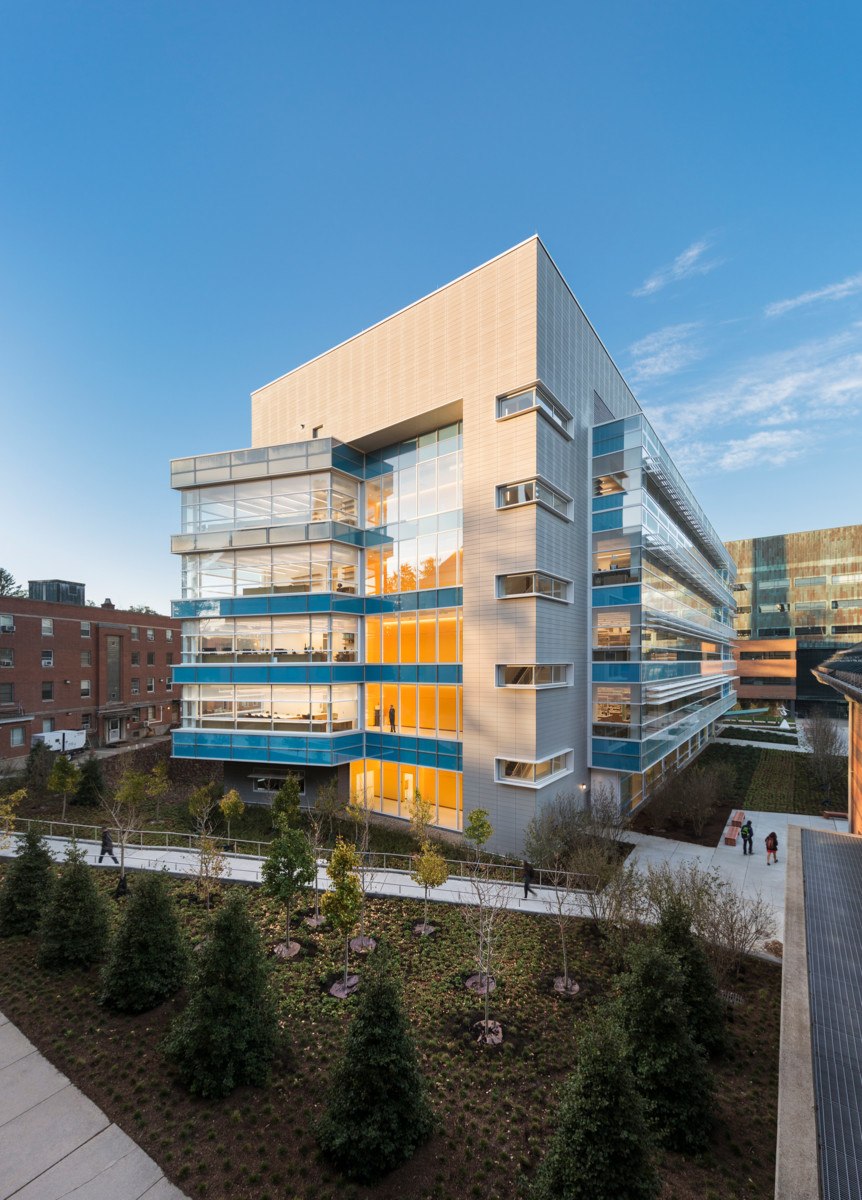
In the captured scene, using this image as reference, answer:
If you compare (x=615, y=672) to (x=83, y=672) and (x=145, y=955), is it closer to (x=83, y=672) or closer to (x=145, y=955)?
(x=145, y=955)

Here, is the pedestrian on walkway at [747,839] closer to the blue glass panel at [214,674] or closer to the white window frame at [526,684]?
the white window frame at [526,684]

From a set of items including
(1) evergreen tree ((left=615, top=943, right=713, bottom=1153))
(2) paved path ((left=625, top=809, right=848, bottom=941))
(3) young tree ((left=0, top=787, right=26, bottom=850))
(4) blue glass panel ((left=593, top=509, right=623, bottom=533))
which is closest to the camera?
(1) evergreen tree ((left=615, top=943, right=713, bottom=1153))

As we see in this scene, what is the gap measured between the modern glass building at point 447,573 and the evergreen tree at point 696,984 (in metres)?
10.1

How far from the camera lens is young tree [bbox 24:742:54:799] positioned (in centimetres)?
2727

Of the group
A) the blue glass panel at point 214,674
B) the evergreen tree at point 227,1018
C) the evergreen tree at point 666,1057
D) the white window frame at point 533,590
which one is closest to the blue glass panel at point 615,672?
the white window frame at point 533,590

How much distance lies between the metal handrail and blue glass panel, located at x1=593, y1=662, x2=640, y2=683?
8.96m

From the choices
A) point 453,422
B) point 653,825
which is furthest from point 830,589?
point 453,422

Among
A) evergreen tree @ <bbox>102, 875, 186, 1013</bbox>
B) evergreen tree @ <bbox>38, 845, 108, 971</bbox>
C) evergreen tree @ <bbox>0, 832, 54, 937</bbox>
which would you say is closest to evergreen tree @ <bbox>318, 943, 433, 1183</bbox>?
evergreen tree @ <bbox>102, 875, 186, 1013</bbox>

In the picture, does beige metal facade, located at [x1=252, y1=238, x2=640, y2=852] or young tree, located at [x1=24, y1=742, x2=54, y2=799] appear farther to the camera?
young tree, located at [x1=24, y1=742, x2=54, y2=799]

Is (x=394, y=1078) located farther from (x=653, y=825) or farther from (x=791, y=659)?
(x=791, y=659)

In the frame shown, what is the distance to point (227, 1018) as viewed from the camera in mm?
8492

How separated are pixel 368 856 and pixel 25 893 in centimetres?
999

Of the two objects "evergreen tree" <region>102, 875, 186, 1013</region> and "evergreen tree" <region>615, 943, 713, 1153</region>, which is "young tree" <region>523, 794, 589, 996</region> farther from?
"evergreen tree" <region>102, 875, 186, 1013</region>

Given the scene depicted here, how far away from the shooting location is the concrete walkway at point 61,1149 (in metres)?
6.85
